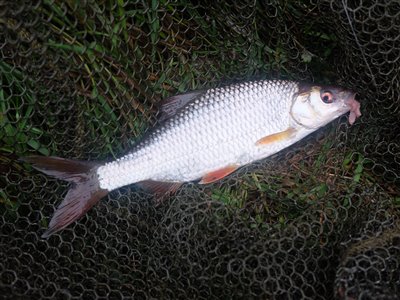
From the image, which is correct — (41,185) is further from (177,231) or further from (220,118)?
(220,118)

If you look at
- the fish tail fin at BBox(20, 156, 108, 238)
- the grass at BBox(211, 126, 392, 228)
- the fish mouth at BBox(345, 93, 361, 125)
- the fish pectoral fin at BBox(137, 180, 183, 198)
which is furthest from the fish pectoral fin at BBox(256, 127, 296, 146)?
the fish tail fin at BBox(20, 156, 108, 238)

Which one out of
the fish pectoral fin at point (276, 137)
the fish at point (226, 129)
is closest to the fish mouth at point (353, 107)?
the fish at point (226, 129)

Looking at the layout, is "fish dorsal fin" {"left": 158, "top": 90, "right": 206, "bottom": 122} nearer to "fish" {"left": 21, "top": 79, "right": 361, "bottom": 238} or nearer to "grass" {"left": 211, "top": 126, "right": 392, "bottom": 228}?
"fish" {"left": 21, "top": 79, "right": 361, "bottom": 238}

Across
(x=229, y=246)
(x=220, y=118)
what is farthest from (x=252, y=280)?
(x=220, y=118)

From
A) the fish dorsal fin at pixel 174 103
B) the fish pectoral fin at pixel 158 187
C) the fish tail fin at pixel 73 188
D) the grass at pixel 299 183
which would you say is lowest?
the grass at pixel 299 183

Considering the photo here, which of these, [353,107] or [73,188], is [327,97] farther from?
[73,188]

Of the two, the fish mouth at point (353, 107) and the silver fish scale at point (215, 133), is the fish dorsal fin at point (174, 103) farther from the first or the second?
the fish mouth at point (353, 107)

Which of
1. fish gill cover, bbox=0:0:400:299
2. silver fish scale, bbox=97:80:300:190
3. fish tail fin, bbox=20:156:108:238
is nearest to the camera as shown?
fish gill cover, bbox=0:0:400:299
